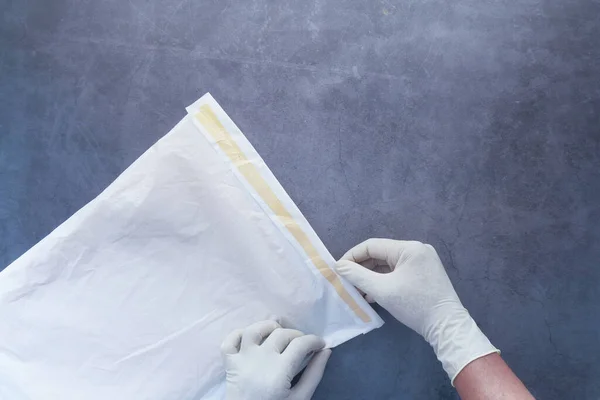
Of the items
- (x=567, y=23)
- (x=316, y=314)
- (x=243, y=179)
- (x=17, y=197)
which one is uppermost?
(x=17, y=197)

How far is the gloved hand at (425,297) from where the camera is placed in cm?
76

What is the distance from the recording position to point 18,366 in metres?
0.77

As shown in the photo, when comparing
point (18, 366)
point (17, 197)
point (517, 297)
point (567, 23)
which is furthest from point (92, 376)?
point (567, 23)

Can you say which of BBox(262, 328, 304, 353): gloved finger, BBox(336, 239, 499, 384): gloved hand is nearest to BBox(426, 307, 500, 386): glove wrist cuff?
BBox(336, 239, 499, 384): gloved hand

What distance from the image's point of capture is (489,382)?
73cm

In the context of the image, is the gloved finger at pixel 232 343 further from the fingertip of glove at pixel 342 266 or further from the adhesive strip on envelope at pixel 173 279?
the fingertip of glove at pixel 342 266

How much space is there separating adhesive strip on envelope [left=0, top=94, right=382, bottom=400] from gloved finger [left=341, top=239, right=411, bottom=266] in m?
0.05

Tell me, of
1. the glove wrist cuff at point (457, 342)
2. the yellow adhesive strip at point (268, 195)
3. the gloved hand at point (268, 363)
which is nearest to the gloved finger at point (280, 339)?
the gloved hand at point (268, 363)

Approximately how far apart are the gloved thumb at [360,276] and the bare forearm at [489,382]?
0.18 meters

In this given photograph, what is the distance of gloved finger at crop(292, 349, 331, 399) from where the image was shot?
0.78 m

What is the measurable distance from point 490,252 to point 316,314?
332mm

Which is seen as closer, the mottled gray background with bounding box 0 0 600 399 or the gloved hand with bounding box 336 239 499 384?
the gloved hand with bounding box 336 239 499 384

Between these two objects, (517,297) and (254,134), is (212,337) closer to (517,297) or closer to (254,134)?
(254,134)

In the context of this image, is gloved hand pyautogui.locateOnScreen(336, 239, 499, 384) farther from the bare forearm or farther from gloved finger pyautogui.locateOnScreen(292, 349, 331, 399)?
gloved finger pyautogui.locateOnScreen(292, 349, 331, 399)
